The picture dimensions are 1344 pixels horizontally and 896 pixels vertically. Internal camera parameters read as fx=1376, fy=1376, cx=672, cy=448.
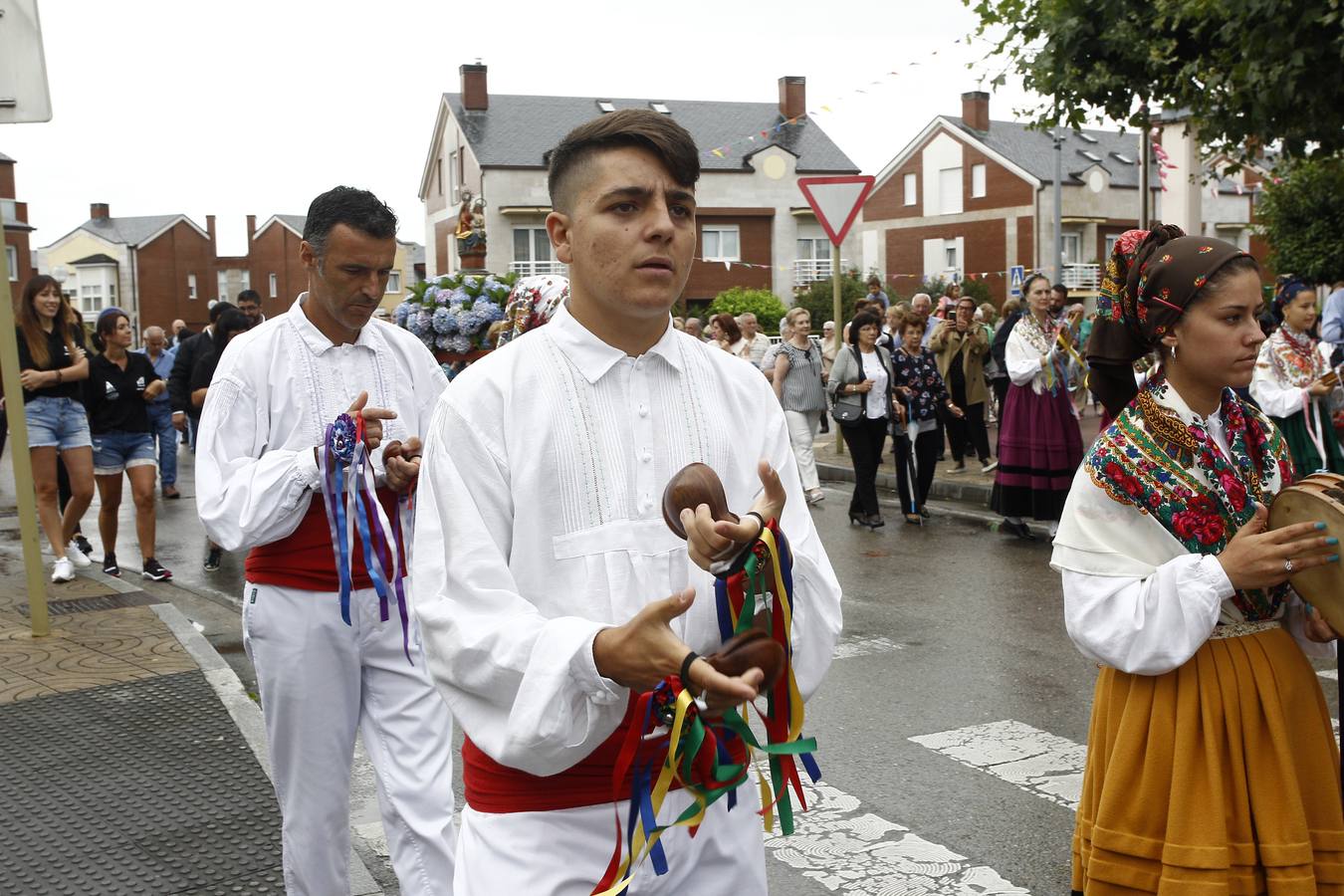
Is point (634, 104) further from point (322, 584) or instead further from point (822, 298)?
point (322, 584)

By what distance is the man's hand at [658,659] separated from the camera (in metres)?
1.84

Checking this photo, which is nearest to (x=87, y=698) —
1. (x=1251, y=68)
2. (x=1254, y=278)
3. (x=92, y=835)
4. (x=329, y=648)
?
(x=92, y=835)

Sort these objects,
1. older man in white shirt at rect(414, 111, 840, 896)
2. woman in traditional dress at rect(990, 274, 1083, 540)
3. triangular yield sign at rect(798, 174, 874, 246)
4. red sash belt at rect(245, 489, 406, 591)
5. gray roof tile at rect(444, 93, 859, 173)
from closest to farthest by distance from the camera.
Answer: older man in white shirt at rect(414, 111, 840, 896), red sash belt at rect(245, 489, 406, 591), woman in traditional dress at rect(990, 274, 1083, 540), triangular yield sign at rect(798, 174, 874, 246), gray roof tile at rect(444, 93, 859, 173)

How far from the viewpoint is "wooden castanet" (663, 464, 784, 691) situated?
1.86m

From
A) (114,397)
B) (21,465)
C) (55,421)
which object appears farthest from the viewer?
(114,397)

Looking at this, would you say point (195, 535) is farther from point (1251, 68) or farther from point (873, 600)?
point (1251, 68)

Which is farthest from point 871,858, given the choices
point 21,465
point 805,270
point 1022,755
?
point 805,270

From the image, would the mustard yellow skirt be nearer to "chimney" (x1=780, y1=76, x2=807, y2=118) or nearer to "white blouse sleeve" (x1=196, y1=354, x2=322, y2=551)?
"white blouse sleeve" (x1=196, y1=354, x2=322, y2=551)

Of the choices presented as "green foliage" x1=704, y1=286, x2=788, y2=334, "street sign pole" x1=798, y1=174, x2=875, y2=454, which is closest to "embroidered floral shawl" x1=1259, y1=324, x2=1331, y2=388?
"street sign pole" x1=798, y1=174, x2=875, y2=454

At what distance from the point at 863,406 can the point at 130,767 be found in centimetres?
802

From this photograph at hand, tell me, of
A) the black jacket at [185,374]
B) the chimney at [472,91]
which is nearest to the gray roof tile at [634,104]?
the chimney at [472,91]

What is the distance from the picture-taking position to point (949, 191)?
54.6 metres

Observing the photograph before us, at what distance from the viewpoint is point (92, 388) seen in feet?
33.0

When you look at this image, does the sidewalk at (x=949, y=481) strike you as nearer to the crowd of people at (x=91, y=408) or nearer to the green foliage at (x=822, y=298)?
the crowd of people at (x=91, y=408)
